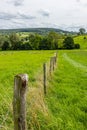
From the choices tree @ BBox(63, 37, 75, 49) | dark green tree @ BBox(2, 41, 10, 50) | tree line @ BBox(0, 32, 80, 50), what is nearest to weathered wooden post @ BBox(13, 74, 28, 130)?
tree line @ BBox(0, 32, 80, 50)

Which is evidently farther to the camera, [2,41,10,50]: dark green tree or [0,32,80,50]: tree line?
[2,41,10,50]: dark green tree

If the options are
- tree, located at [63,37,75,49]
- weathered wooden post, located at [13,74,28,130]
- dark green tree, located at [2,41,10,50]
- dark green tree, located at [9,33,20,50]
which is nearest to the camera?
weathered wooden post, located at [13,74,28,130]

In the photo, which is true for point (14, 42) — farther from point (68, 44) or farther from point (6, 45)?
point (68, 44)

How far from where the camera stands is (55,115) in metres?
8.52

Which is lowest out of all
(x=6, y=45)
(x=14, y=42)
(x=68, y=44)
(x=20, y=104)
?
(x=6, y=45)

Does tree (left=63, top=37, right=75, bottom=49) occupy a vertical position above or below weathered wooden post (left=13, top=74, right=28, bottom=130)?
below

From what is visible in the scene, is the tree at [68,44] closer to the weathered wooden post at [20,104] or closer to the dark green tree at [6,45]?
the dark green tree at [6,45]

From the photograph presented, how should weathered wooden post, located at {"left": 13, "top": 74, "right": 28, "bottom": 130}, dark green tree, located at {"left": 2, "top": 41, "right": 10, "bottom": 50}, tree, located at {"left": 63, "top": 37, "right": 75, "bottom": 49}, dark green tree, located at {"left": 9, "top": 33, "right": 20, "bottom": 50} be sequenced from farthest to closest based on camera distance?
dark green tree, located at {"left": 2, "top": 41, "right": 10, "bottom": 50}
dark green tree, located at {"left": 9, "top": 33, "right": 20, "bottom": 50}
tree, located at {"left": 63, "top": 37, "right": 75, "bottom": 49}
weathered wooden post, located at {"left": 13, "top": 74, "right": 28, "bottom": 130}

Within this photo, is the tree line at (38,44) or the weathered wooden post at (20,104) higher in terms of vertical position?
the weathered wooden post at (20,104)

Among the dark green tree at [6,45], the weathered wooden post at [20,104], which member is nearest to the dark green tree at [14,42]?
the dark green tree at [6,45]

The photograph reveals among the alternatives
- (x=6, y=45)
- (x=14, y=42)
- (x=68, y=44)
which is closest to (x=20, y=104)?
(x=68, y=44)

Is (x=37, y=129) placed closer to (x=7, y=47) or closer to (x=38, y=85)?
(x=38, y=85)

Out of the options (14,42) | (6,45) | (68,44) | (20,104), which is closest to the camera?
(20,104)

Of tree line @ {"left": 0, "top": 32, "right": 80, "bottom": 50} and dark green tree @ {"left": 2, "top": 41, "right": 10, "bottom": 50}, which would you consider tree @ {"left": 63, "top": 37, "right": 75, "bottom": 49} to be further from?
dark green tree @ {"left": 2, "top": 41, "right": 10, "bottom": 50}
